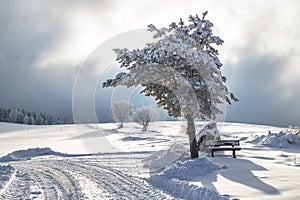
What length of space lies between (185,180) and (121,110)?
221 feet

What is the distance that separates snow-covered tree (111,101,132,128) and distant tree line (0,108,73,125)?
6459 cm

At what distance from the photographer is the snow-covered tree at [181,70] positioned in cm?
1578

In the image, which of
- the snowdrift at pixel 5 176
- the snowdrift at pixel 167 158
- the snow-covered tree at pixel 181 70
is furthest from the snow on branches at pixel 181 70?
the snowdrift at pixel 5 176

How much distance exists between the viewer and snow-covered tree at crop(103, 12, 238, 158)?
1578 cm

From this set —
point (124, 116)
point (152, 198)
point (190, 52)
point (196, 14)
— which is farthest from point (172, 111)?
point (124, 116)

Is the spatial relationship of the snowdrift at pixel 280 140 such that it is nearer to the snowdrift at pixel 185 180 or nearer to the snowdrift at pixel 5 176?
the snowdrift at pixel 185 180

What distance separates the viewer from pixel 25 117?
415 feet

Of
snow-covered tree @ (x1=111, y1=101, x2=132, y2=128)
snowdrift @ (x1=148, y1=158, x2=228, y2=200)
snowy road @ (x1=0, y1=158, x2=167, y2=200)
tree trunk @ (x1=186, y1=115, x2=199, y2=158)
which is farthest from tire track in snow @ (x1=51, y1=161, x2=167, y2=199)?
snow-covered tree @ (x1=111, y1=101, x2=132, y2=128)

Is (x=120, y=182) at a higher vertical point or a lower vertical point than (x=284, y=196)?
lower

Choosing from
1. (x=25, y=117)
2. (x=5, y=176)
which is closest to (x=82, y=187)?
(x=5, y=176)

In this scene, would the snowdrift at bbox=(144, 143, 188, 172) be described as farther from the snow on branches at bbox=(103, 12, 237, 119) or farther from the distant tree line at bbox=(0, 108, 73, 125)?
the distant tree line at bbox=(0, 108, 73, 125)

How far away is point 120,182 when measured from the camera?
11953 mm

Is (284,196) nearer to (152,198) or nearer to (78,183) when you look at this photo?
(152,198)

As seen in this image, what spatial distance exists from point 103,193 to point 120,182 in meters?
1.89
